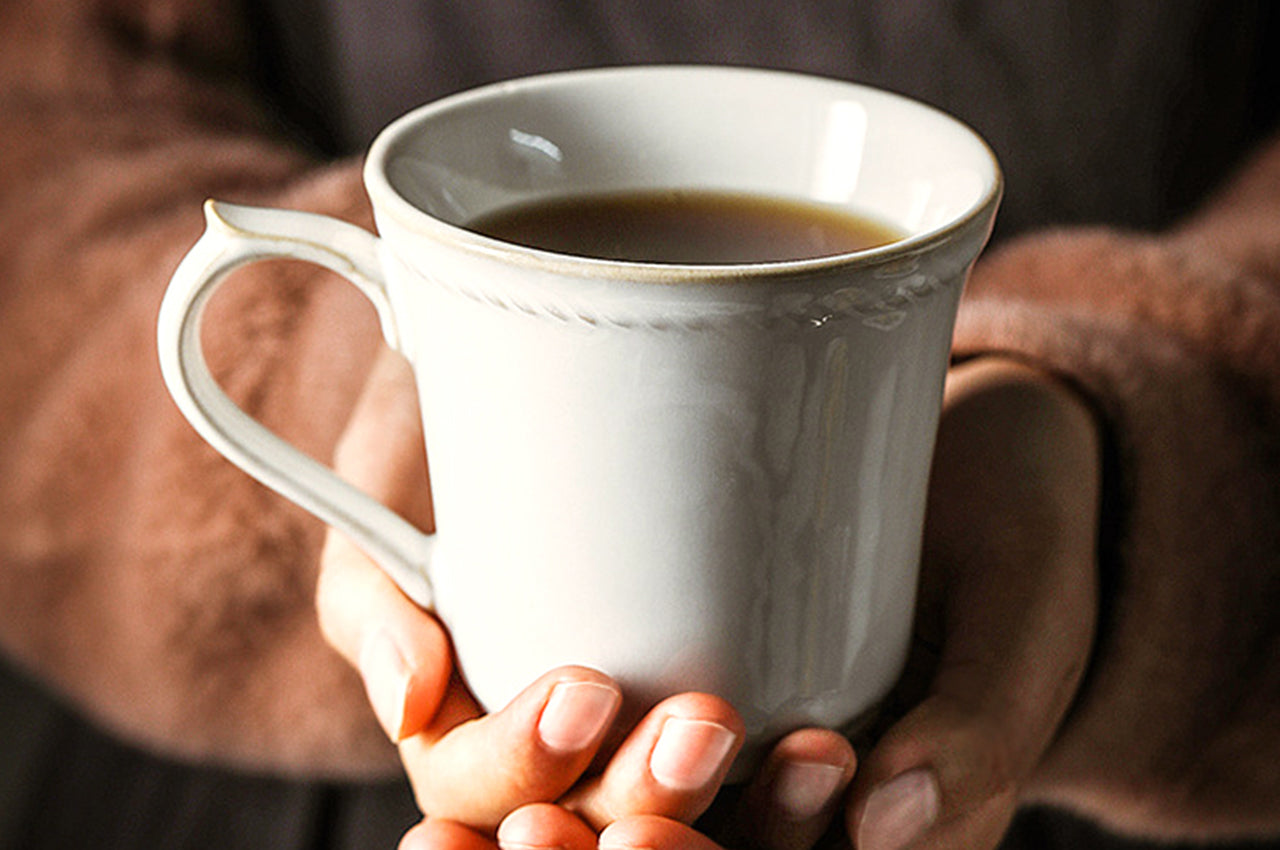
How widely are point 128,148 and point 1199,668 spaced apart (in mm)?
752

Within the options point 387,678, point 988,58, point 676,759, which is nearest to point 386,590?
point 387,678

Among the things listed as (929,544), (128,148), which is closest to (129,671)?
(128,148)

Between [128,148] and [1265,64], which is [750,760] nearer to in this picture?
[128,148]

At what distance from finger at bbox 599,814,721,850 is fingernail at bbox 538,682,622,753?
31 mm

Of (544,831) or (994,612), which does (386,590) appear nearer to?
(544,831)

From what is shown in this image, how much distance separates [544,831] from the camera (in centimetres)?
41

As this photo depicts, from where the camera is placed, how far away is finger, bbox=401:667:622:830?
399mm

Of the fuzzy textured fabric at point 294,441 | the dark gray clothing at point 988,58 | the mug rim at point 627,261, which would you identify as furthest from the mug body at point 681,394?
the dark gray clothing at point 988,58

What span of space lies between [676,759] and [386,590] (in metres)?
0.18

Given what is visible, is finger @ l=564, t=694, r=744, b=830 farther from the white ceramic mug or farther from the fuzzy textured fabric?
the fuzzy textured fabric

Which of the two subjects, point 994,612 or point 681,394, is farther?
point 994,612

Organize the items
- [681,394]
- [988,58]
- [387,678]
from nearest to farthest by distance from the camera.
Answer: [681,394] < [387,678] < [988,58]

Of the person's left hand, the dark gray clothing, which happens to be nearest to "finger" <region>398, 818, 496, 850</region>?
the person's left hand

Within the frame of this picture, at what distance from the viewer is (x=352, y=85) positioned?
0.94 meters
